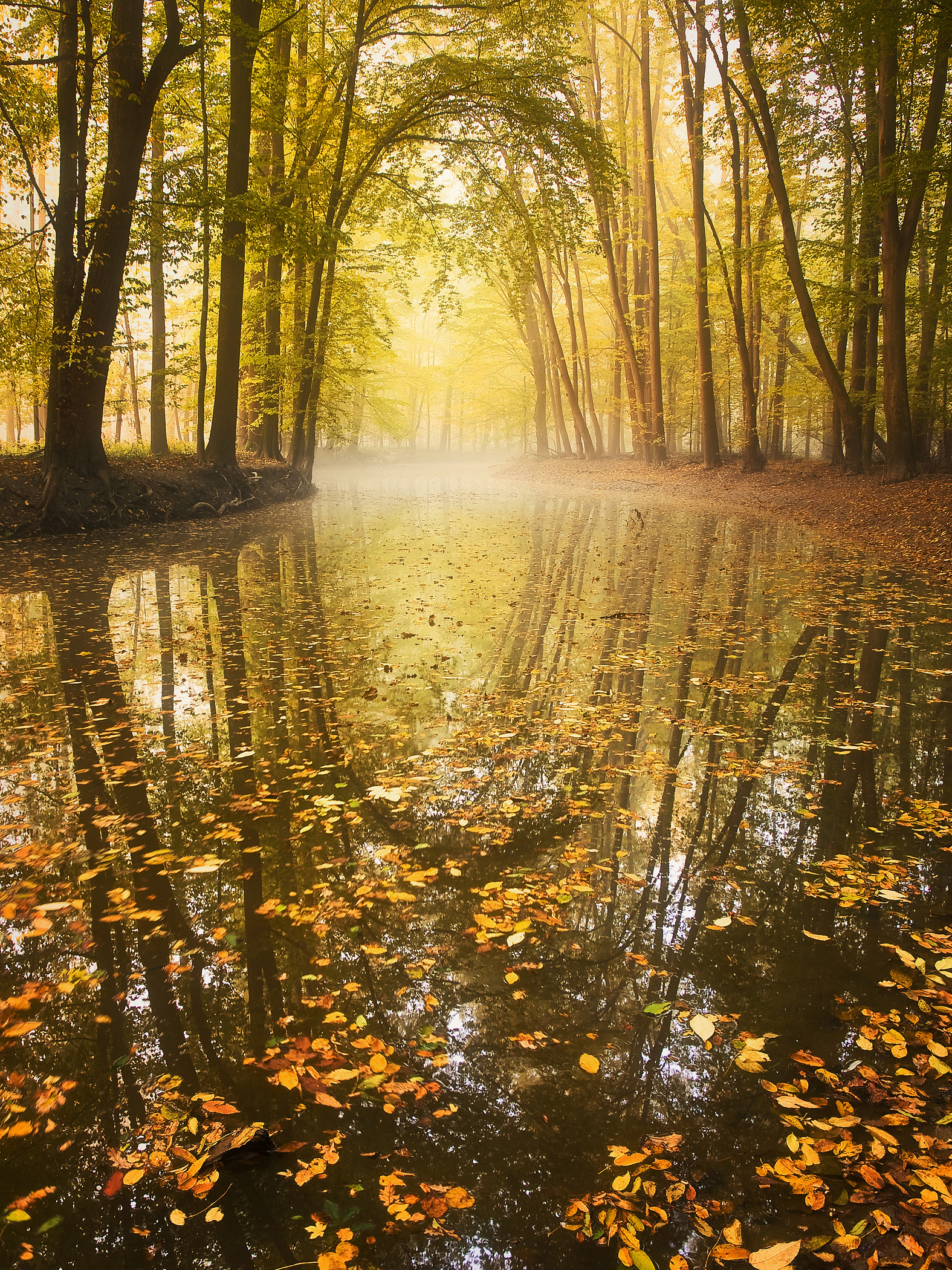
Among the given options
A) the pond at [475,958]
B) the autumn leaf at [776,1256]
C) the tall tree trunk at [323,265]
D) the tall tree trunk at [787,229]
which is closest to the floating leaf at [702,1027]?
the pond at [475,958]

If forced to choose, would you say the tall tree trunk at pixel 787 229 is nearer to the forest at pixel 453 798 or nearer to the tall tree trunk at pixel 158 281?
the forest at pixel 453 798

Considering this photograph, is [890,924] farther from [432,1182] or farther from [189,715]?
[189,715]

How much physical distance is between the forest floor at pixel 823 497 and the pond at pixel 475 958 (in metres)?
6.78

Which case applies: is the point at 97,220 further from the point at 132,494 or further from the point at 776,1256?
the point at 776,1256

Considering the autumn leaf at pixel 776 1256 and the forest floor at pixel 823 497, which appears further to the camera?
the forest floor at pixel 823 497

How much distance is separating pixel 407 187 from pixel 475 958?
21.8m

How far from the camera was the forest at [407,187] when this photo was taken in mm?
12195

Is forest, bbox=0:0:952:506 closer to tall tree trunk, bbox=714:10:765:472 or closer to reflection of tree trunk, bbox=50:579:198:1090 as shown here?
tall tree trunk, bbox=714:10:765:472

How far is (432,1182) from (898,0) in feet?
65.6

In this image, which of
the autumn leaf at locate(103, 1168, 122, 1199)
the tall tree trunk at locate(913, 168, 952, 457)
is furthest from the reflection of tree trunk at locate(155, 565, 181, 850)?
the tall tree trunk at locate(913, 168, 952, 457)

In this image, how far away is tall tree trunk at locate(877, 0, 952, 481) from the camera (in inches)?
559

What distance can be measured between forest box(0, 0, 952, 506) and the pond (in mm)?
10437

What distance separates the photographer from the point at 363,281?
23234mm

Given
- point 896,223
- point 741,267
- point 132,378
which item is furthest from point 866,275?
point 132,378
